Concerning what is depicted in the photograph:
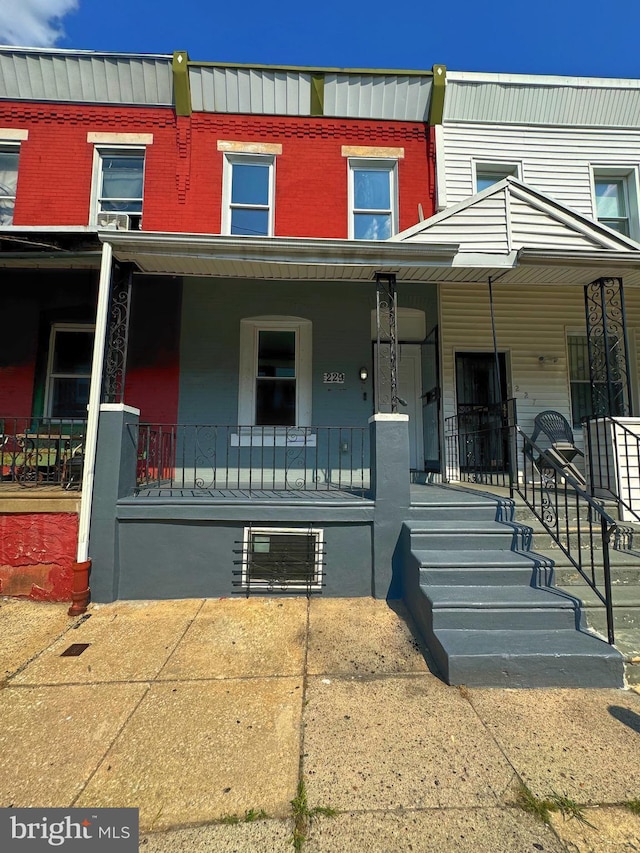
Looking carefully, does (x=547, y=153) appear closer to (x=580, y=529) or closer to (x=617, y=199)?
(x=617, y=199)

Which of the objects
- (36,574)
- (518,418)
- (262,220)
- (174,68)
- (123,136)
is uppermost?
(174,68)

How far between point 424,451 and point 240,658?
186 inches

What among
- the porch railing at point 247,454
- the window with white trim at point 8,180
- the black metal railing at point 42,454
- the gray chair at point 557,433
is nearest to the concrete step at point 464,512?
the porch railing at point 247,454

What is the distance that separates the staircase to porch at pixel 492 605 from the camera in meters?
2.69

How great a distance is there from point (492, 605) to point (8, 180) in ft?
30.1

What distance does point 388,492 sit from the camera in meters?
4.27

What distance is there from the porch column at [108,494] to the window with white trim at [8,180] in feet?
15.7

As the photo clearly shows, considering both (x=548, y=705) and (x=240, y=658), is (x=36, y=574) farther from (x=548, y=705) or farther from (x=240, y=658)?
(x=548, y=705)

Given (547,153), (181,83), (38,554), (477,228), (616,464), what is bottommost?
(38,554)

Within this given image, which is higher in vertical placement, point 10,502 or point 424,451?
point 424,451

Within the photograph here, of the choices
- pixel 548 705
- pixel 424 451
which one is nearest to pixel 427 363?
pixel 424 451

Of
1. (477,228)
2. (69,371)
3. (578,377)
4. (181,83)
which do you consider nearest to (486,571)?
(477,228)

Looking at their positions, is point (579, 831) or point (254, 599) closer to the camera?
point (579, 831)

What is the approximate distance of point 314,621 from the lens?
3.67m
